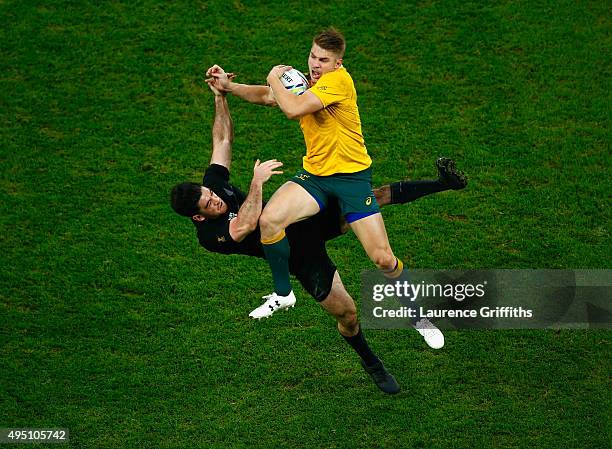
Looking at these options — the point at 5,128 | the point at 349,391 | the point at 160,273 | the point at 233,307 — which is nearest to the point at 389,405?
the point at 349,391

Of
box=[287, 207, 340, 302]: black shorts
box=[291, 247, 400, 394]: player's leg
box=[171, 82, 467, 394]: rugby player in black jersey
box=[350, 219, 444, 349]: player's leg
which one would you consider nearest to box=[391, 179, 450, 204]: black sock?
box=[171, 82, 467, 394]: rugby player in black jersey

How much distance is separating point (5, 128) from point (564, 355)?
8.19 meters

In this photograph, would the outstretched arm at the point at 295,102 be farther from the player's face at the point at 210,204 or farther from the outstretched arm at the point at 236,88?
the player's face at the point at 210,204

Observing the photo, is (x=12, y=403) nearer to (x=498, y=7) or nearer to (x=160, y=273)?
(x=160, y=273)

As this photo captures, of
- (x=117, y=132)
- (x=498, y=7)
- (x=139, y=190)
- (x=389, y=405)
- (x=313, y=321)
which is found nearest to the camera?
(x=389, y=405)

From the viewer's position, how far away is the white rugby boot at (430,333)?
10.9 m

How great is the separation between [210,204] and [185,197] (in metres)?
0.29

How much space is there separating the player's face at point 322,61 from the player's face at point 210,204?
1.58m

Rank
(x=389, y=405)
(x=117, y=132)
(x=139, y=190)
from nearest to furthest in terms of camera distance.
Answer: (x=389, y=405) → (x=139, y=190) → (x=117, y=132)

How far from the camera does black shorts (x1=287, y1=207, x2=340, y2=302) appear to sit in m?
10.1

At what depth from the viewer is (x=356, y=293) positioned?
1174 centimetres

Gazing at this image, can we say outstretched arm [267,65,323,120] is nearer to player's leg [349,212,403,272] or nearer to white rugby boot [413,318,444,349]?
player's leg [349,212,403,272]

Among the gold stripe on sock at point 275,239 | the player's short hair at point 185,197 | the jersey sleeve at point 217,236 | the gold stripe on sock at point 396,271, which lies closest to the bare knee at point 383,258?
the gold stripe on sock at point 396,271

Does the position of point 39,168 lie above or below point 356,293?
above
